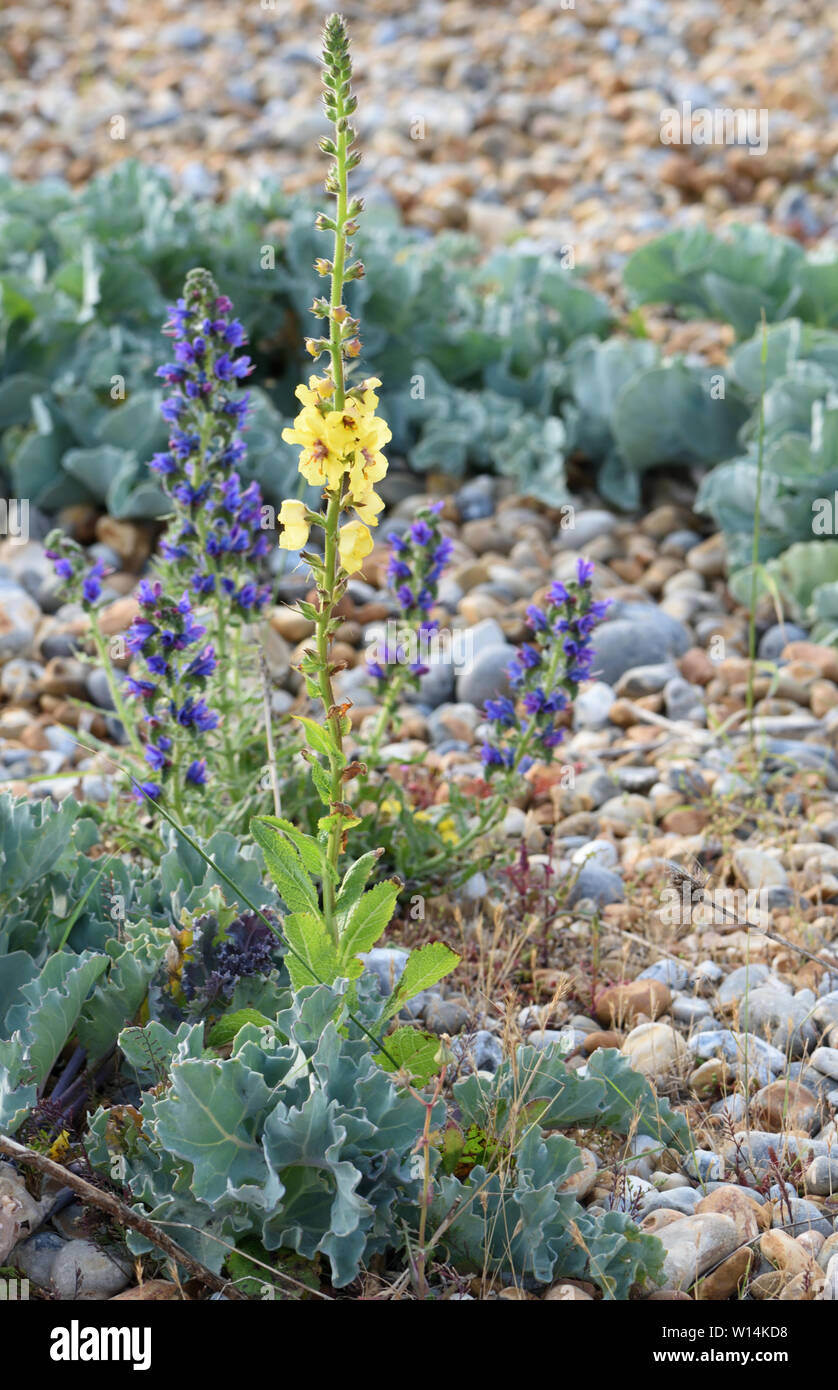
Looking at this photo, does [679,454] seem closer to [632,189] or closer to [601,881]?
[601,881]

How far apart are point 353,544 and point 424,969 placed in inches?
21.8

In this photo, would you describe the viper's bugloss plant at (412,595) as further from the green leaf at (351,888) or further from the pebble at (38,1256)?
the pebble at (38,1256)

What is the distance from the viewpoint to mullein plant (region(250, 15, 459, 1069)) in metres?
1.59

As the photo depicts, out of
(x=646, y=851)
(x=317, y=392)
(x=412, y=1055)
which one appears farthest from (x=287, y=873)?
(x=646, y=851)

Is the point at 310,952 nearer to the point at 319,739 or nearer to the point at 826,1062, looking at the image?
the point at 319,739

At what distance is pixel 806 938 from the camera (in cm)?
239

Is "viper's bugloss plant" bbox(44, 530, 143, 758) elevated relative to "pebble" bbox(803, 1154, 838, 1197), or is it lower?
elevated

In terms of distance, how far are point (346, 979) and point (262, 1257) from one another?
1.13 ft

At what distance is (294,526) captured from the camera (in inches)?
63.1

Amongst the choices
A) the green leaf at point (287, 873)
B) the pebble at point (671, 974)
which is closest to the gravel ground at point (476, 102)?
the pebble at point (671, 974)

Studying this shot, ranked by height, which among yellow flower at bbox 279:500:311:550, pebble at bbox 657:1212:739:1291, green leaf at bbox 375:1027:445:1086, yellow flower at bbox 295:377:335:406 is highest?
yellow flower at bbox 295:377:335:406

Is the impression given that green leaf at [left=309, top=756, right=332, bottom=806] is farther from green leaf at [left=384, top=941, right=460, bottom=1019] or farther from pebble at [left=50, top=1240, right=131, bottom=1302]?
pebble at [left=50, top=1240, right=131, bottom=1302]

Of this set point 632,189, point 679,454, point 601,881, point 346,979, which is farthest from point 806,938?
point 632,189

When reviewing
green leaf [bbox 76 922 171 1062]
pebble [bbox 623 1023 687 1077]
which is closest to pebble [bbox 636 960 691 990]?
pebble [bbox 623 1023 687 1077]
